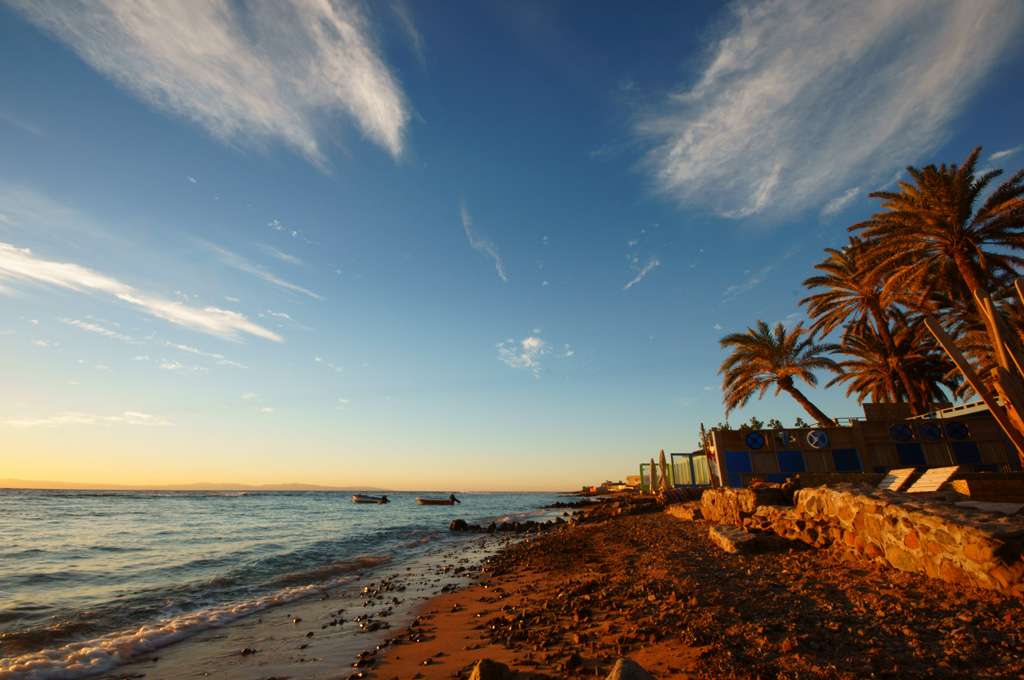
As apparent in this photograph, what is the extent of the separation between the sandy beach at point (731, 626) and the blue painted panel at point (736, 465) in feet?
45.0

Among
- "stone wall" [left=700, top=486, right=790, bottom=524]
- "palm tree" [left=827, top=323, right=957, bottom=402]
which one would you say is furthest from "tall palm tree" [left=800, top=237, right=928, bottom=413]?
"stone wall" [left=700, top=486, right=790, bottom=524]

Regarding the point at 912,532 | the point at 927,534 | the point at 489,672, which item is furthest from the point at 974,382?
the point at 489,672

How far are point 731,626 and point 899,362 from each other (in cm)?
3251

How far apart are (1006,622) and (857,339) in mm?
31813

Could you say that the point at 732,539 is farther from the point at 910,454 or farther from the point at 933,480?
the point at 910,454

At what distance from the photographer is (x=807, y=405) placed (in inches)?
1099

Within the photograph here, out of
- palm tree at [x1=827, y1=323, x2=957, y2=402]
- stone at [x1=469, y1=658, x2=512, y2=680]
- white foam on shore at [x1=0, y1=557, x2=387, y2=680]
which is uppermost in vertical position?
palm tree at [x1=827, y1=323, x2=957, y2=402]

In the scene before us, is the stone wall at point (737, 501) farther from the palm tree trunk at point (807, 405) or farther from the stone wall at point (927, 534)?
the palm tree trunk at point (807, 405)

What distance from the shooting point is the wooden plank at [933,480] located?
10672 millimetres

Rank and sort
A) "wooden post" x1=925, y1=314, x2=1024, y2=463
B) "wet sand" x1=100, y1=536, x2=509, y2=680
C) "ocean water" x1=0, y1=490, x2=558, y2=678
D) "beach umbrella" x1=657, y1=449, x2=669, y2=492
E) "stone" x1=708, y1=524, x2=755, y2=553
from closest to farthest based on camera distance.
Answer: "wet sand" x1=100, y1=536, x2=509, y2=680 < "ocean water" x1=0, y1=490, x2=558, y2=678 < "wooden post" x1=925, y1=314, x2=1024, y2=463 < "stone" x1=708, y1=524, x2=755, y2=553 < "beach umbrella" x1=657, y1=449, x2=669, y2=492

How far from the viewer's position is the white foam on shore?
6164mm

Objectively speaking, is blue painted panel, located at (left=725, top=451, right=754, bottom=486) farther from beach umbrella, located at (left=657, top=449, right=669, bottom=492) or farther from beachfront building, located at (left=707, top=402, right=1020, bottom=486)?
beach umbrella, located at (left=657, top=449, right=669, bottom=492)

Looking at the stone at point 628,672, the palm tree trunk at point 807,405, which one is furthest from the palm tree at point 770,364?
the stone at point 628,672

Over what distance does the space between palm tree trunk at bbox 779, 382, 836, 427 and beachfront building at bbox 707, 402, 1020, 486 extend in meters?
3.59
